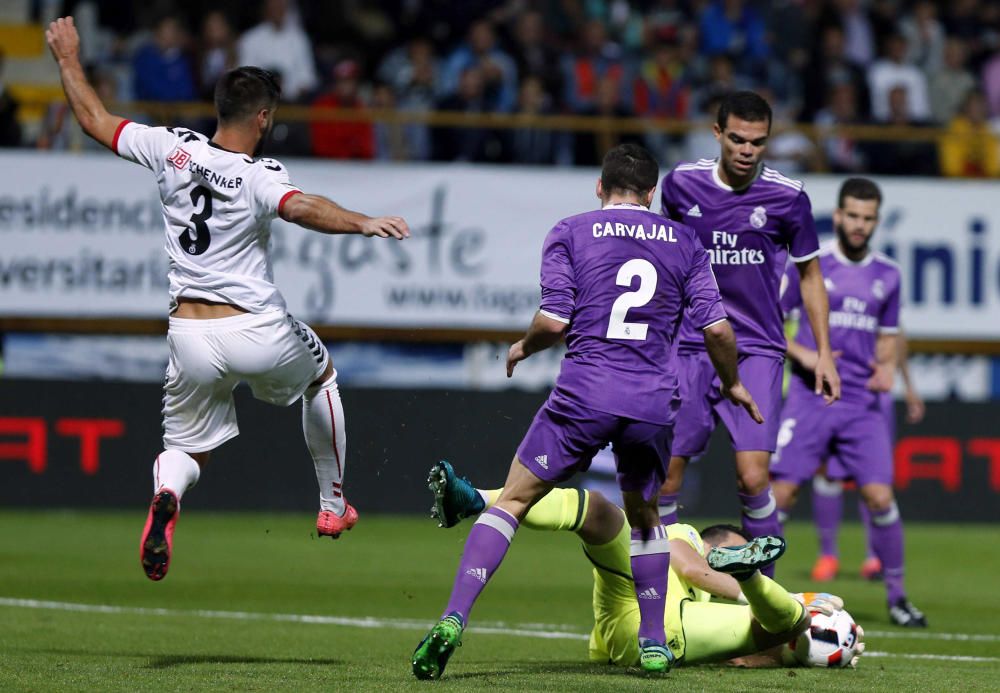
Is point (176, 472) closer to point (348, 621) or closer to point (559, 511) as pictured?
point (559, 511)

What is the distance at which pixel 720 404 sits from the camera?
797 cm

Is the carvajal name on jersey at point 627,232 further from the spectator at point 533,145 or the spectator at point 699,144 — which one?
the spectator at point 699,144

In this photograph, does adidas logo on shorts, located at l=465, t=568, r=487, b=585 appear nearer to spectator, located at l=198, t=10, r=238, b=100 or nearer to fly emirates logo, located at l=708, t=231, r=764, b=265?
fly emirates logo, located at l=708, t=231, r=764, b=265

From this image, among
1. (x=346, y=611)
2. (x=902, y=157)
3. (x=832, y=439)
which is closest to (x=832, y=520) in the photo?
(x=832, y=439)

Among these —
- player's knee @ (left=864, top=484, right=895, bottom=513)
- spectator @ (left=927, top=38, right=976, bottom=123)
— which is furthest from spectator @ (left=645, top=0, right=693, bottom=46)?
player's knee @ (left=864, top=484, right=895, bottom=513)

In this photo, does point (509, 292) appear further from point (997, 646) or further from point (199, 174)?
point (199, 174)

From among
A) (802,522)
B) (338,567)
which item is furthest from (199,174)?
(802,522)

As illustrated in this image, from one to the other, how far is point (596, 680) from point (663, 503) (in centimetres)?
176

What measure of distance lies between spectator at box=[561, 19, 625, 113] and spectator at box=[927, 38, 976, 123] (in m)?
3.71

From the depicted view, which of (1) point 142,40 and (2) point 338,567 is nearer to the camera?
(2) point 338,567

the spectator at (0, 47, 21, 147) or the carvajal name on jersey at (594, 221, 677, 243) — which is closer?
the carvajal name on jersey at (594, 221, 677, 243)

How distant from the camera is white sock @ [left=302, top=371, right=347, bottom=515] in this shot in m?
7.40

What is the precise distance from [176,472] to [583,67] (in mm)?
11375

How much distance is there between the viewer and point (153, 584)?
35.9 feet
